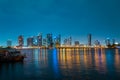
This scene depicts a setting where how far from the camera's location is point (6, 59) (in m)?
71.3

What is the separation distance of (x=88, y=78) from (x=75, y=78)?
2.08m

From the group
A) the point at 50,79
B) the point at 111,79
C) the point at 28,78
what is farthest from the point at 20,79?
the point at 111,79

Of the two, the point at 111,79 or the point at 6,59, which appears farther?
the point at 6,59

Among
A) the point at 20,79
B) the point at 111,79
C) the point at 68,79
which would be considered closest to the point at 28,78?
the point at 20,79

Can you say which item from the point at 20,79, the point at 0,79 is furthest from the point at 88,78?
the point at 0,79

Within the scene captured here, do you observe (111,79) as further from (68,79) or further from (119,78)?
(68,79)

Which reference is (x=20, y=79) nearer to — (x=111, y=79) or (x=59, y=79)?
(x=59, y=79)

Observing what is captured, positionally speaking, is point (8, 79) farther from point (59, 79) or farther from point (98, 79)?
point (98, 79)

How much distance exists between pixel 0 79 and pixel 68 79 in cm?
1094

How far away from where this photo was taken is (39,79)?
3800 centimetres

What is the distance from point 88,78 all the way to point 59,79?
183 inches

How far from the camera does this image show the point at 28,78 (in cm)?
3922

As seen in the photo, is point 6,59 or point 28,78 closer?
point 28,78

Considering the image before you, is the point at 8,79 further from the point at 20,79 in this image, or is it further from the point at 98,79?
the point at 98,79
